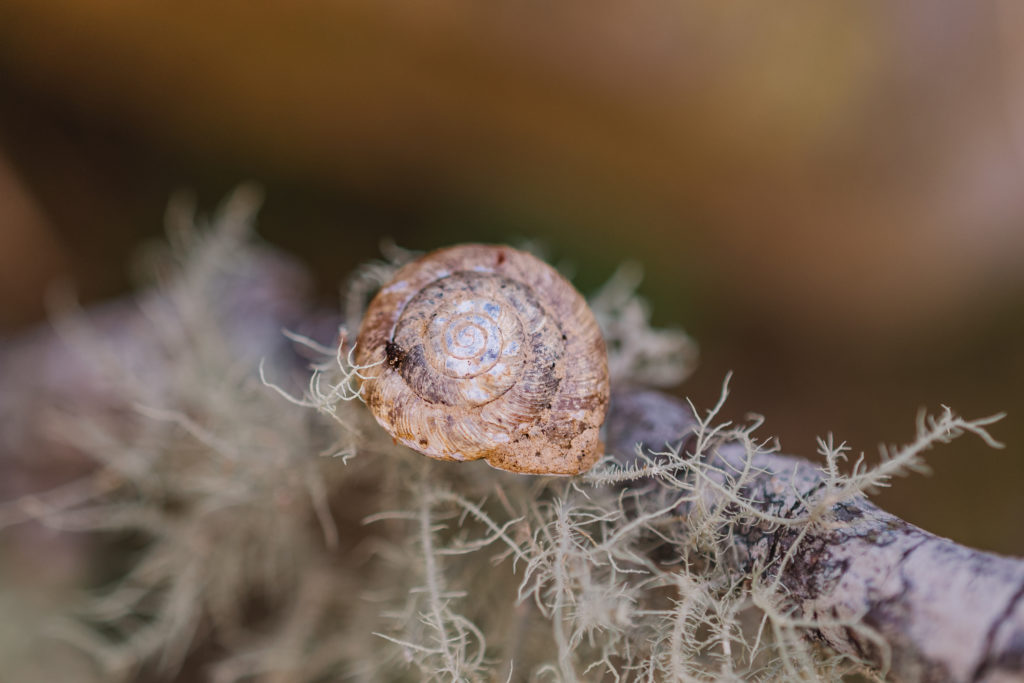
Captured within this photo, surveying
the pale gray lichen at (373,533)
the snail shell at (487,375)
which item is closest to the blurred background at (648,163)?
the pale gray lichen at (373,533)

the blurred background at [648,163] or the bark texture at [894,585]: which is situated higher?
the blurred background at [648,163]

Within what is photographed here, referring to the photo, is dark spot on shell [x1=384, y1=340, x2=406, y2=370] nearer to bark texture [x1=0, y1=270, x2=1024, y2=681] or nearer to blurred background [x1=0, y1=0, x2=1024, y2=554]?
bark texture [x1=0, y1=270, x2=1024, y2=681]

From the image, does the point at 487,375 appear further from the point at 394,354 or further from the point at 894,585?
the point at 894,585

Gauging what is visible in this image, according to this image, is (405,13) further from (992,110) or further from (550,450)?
(992,110)

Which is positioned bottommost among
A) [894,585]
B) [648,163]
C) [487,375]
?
[894,585]

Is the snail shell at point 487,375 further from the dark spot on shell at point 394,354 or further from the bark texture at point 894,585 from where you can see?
the bark texture at point 894,585

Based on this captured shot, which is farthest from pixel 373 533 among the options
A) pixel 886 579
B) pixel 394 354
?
pixel 886 579

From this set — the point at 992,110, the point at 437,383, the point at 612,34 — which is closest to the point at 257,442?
the point at 437,383
